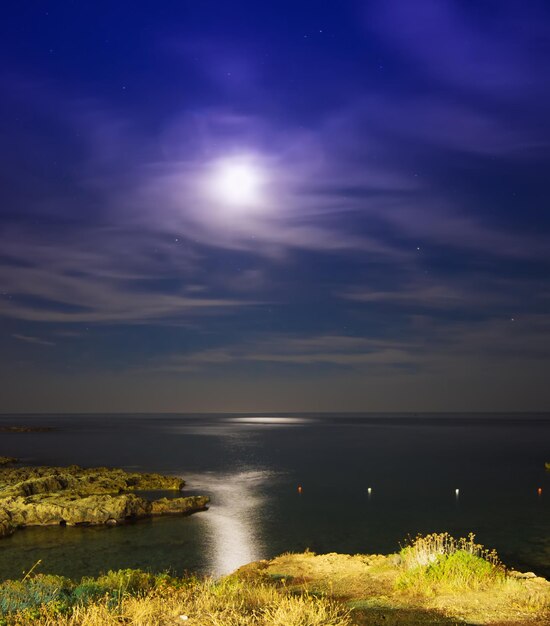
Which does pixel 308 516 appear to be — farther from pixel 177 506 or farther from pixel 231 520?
pixel 177 506

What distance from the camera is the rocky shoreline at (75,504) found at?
123 feet

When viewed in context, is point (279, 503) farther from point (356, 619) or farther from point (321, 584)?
point (356, 619)

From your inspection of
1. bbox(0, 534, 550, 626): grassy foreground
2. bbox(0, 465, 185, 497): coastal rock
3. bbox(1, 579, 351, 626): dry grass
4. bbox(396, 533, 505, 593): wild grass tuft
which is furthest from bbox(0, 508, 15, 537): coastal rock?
bbox(396, 533, 505, 593): wild grass tuft

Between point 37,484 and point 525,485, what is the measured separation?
52389 mm

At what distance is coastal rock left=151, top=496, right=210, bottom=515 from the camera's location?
41566 millimetres

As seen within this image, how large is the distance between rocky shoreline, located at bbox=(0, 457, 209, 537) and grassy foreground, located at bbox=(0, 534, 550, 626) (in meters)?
21.9

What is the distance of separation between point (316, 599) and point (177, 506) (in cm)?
3572

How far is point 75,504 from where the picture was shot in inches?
1535

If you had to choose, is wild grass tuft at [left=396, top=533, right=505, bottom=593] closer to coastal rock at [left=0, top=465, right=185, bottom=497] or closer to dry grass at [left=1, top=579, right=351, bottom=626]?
dry grass at [left=1, top=579, right=351, bottom=626]

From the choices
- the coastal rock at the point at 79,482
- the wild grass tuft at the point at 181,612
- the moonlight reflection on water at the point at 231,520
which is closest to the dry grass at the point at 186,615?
the wild grass tuft at the point at 181,612

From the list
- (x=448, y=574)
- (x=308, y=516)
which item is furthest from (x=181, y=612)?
(x=308, y=516)

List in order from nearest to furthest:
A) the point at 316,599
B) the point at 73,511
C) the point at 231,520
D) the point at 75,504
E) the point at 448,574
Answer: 1. the point at 316,599
2. the point at 448,574
3. the point at 73,511
4. the point at 75,504
5. the point at 231,520

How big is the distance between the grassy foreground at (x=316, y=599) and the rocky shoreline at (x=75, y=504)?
864 inches

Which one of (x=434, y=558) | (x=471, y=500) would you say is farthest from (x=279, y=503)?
(x=434, y=558)
